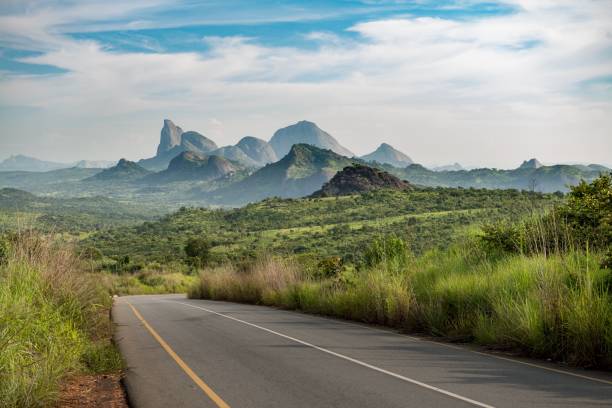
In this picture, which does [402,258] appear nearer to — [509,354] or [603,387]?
[509,354]

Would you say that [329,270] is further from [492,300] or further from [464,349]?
[464,349]

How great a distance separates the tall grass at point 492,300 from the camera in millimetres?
9922

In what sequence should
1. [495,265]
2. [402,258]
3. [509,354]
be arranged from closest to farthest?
[509,354] < [495,265] < [402,258]

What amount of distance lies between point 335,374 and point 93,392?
375 centimetres

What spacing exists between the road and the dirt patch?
0.73ft

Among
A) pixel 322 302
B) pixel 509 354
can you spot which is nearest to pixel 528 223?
pixel 509 354

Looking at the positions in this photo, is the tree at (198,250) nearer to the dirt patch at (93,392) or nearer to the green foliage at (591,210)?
the green foliage at (591,210)

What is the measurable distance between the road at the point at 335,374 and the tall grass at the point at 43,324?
0.95 metres

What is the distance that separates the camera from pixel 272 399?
805 cm

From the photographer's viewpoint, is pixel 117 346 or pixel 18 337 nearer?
pixel 18 337

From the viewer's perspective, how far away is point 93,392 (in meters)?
9.16

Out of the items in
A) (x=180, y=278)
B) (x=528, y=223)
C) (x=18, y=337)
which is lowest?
(x=180, y=278)

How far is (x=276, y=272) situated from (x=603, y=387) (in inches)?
689

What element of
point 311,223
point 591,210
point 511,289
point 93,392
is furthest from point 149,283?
point 311,223
